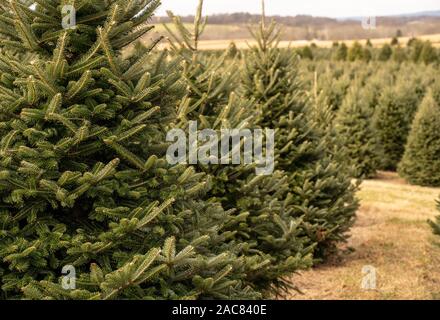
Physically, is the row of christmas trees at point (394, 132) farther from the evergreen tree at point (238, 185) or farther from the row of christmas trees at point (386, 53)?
A: the row of christmas trees at point (386, 53)

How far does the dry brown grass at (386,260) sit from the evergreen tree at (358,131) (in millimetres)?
3397

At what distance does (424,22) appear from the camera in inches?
2714

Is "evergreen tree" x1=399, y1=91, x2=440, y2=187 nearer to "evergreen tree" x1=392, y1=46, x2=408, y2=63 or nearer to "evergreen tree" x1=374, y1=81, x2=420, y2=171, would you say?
"evergreen tree" x1=374, y1=81, x2=420, y2=171

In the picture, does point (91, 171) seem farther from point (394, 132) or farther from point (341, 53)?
point (341, 53)

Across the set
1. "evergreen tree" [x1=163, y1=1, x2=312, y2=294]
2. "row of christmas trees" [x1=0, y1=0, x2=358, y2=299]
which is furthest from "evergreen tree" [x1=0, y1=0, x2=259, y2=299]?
"evergreen tree" [x1=163, y1=1, x2=312, y2=294]

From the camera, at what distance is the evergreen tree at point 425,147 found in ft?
59.0

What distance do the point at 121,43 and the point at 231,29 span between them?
42.9 metres

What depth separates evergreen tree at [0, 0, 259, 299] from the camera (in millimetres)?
3059

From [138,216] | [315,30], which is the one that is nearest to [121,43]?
[138,216]

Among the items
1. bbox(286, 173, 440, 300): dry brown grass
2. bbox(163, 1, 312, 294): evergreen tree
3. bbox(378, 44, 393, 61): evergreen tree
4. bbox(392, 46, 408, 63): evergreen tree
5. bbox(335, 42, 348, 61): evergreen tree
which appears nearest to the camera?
bbox(163, 1, 312, 294): evergreen tree

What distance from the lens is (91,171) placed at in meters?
3.27

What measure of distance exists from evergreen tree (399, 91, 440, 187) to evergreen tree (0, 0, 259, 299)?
16.1 m

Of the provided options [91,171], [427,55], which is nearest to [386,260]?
[91,171]

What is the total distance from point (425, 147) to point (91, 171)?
16876 millimetres
